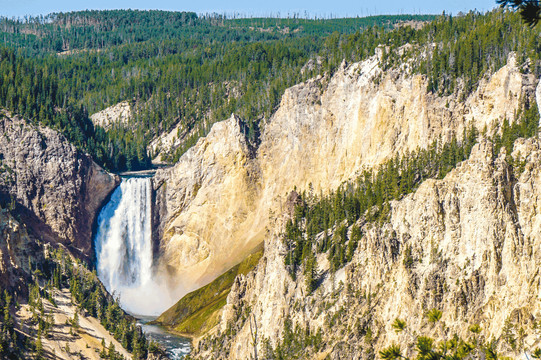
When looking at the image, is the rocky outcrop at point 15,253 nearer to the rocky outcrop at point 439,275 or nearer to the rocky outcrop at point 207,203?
the rocky outcrop at point 207,203

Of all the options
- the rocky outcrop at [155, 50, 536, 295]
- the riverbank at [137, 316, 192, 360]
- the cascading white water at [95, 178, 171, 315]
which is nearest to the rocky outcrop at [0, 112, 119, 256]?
the cascading white water at [95, 178, 171, 315]

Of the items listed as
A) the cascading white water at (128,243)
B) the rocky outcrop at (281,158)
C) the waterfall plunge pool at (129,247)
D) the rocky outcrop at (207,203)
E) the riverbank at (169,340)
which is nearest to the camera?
the riverbank at (169,340)

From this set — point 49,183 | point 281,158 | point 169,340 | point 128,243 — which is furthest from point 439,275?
point 49,183

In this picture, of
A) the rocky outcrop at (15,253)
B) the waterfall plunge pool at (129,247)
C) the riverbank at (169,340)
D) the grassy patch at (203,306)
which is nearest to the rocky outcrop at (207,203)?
the waterfall plunge pool at (129,247)

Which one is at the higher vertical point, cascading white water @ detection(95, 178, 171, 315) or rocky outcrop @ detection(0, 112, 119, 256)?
rocky outcrop @ detection(0, 112, 119, 256)

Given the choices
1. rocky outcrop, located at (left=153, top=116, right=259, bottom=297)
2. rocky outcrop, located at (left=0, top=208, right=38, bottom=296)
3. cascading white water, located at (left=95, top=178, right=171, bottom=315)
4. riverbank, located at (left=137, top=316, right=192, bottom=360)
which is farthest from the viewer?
cascading white water, located at (left=95, top=178, right=171, bottom=315)

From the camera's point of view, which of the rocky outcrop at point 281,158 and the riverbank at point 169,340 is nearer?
the riverbank at point 169,340

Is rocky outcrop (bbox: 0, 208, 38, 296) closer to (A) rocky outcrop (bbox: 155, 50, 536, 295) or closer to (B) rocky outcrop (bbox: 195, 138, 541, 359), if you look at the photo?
(A) rocky outcrop (bbox: 155, 50, 536, 295)
